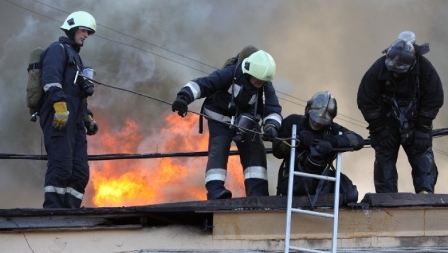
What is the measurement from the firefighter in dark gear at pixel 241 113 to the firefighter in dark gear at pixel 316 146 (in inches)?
10.0

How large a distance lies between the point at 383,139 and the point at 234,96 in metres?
1.60

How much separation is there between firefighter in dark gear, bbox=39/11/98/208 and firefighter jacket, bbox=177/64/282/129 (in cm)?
110

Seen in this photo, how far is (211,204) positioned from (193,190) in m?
9.99

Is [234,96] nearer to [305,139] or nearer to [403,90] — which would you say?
[305,139]

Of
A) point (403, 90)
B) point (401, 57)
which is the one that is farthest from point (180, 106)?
→ point (403, 90)

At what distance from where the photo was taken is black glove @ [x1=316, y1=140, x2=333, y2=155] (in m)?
9.04

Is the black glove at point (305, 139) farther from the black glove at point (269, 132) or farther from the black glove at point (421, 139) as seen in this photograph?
the black glove at point (421, 139)

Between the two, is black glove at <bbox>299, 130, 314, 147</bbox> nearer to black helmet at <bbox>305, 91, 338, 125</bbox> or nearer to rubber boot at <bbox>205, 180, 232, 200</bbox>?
black helmet at <bbox>305, 91, 338, 125</bbox>

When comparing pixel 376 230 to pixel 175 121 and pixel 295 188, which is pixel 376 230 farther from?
pixel 175 121

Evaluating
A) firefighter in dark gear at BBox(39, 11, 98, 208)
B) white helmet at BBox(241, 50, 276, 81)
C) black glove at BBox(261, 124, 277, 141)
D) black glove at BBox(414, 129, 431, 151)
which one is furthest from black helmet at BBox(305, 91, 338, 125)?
firefighter in dark gear at BBox(39, 11, 98, 208)

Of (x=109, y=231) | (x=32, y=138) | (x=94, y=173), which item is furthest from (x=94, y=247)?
(x=32, y=138)

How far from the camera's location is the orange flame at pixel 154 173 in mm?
18328

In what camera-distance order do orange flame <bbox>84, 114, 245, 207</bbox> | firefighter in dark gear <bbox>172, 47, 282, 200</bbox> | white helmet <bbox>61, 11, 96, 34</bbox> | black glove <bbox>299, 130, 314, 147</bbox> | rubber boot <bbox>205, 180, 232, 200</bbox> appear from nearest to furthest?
black glove <bbox>299, 130, 314, 147</bbox>, rubber boot <bbox>205, 180, 232, 200</bbox>, firefighter in dark gear <bbox>172, 47, 282, 200</bbox>, white helmet <bbox>61, 11, 96, 34</bbox>, orange flame <bbox>84, 114, 245, 207</bbox>

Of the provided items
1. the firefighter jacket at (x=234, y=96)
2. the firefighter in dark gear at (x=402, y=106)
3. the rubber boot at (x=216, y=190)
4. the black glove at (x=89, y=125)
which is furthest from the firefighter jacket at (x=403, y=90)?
the black glove at (x=89, y=125)
